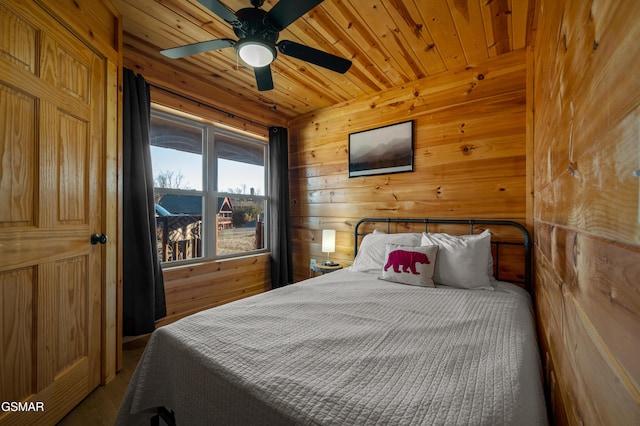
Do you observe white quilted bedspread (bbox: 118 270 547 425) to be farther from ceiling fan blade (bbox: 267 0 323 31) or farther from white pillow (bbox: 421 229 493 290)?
ceiling fan blade (bbox: 267 0 323 31)

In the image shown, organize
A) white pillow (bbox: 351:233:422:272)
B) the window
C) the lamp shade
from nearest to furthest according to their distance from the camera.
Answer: white pillow (bbox: 351:233:422:272)
the window
the lamp shade

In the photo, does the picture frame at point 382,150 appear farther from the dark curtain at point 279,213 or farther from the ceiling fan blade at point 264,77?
the ceiling fan blade at point 264,77

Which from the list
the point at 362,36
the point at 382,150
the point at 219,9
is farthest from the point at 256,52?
the point at 382,150

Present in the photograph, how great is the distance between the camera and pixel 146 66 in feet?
7.74

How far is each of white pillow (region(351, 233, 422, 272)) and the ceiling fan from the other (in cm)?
145

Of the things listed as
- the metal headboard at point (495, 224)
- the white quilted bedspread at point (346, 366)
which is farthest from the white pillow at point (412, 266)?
the metal headboard at point (495, 224)

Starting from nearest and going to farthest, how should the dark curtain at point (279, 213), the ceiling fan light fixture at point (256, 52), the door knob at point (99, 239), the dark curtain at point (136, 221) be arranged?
the ceiling fan light fixture at point (256, 52), the door knob at point (99, 239), the dark curtain at point (136, 221), the dark curtain at point (279, 213)

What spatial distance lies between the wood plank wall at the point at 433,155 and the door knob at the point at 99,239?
2196 millimetres

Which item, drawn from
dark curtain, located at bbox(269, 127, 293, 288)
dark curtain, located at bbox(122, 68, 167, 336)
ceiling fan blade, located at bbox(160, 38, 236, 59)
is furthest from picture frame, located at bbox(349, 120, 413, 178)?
dark curtain, located at bbox(122, 68, 167, 336)

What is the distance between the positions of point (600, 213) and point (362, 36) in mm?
2074

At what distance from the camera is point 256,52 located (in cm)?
163

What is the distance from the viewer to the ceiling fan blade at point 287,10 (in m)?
1.32

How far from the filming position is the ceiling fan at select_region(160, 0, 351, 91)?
4.51 feet

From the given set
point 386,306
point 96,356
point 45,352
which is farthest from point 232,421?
point 96,356
